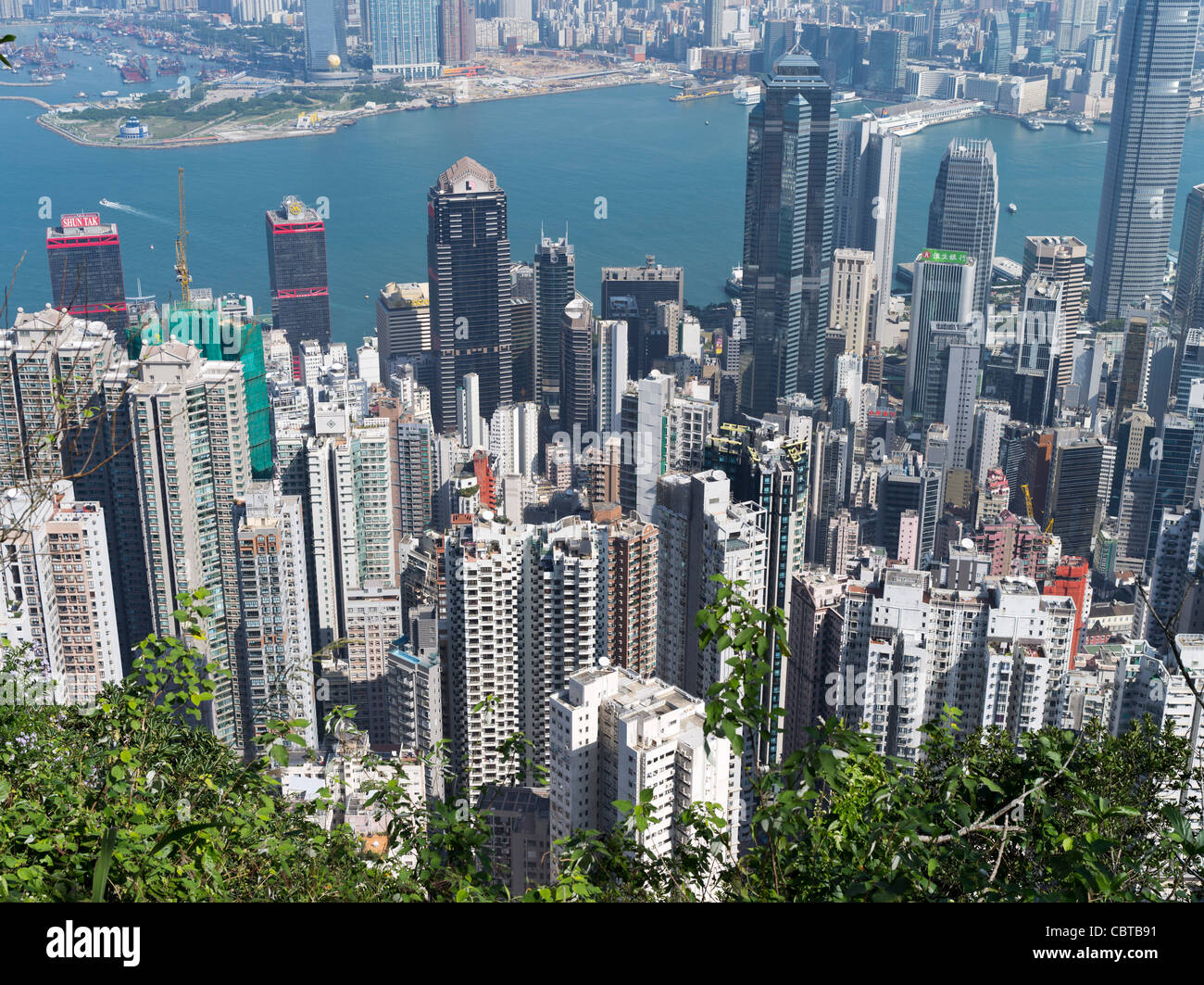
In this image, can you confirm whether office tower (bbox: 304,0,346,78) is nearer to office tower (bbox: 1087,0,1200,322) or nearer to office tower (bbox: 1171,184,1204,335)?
office tower (bbox: 1087,0,1200,322)

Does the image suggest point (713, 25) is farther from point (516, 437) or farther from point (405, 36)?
point (516, 437)

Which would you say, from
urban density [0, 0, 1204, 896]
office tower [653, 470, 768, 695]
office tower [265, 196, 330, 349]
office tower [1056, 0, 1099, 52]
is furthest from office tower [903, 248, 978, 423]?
office tower [653, 470, 768, 695]

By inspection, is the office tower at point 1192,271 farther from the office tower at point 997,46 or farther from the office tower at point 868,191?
the office tower at point 997,46

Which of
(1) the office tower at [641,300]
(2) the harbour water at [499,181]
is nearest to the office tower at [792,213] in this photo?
(2) the harbour water at [499,181]

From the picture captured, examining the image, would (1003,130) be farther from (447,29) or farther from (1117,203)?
(447,29)

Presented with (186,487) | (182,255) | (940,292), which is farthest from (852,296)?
(186,487)

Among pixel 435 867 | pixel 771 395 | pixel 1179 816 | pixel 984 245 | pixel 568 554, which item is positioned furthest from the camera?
pixel 984 245

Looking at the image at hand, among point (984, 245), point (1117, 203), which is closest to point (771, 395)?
point (984, 245)
